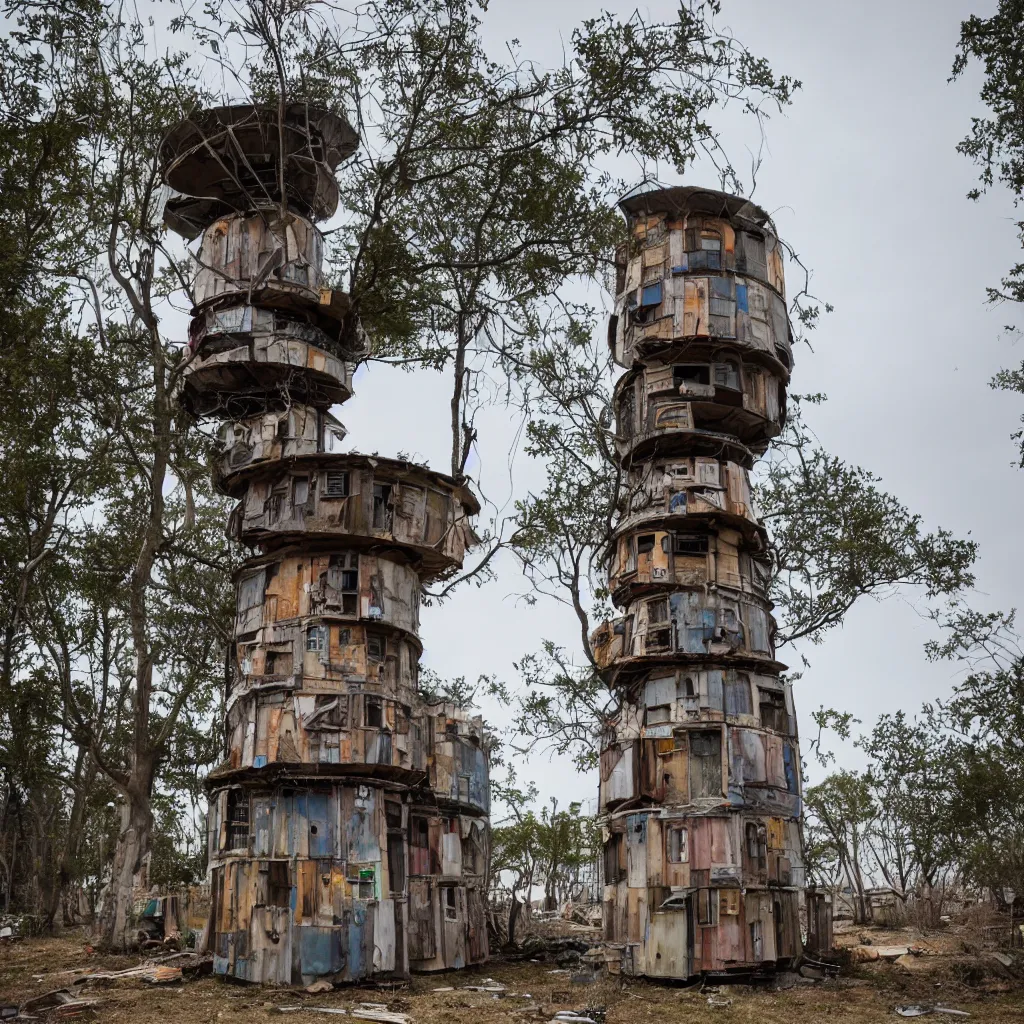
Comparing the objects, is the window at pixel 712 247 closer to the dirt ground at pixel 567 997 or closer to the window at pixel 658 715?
the window at pixel 658 715

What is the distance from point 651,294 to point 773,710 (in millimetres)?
12732

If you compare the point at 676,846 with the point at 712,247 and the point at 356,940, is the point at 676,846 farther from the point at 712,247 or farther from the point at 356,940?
the point at 712,247

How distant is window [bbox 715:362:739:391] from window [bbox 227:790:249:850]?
1765 cm

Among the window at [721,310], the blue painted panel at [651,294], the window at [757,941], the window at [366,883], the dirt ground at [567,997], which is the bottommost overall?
the dirt ground at [567,997]

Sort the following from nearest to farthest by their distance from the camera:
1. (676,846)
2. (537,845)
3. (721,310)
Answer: (676,846) < (721,310) < (537,845)

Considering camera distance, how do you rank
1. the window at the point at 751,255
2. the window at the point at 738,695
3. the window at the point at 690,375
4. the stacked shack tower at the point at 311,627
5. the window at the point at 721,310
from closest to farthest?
1. the stacked shack tower at the point at 311,627
2. the window at the point at 738,695
3. the window at the point at 721,310
4. the window at the point at 690,375
5. the window at the point at 751,255

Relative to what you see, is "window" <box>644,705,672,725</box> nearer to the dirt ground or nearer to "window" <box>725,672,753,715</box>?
"window" <box>725,672,753,715</box>

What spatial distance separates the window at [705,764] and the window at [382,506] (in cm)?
998

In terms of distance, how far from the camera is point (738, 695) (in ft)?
112

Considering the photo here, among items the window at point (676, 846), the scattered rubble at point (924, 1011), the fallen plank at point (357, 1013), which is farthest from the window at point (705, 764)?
the fallen plank at point (357, 1013)

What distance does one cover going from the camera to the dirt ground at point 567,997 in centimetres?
2558

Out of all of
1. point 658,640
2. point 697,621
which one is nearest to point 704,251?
point 697,621

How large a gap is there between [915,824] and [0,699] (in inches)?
1428

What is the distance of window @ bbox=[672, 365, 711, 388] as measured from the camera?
36.9 metres
